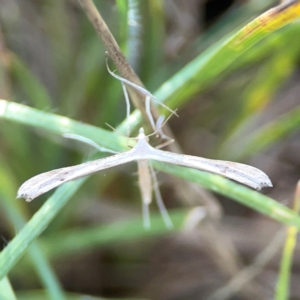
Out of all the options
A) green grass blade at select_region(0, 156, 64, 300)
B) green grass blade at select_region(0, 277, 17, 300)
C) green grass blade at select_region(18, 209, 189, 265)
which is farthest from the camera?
green grass blade at select_region(18, 209, 189, 265)

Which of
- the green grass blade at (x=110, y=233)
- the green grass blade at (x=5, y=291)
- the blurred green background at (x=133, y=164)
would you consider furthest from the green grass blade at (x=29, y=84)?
the green grass blade at (x=5, y=291)

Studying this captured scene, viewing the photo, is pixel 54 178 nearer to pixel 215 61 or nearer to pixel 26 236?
pixel 26 236

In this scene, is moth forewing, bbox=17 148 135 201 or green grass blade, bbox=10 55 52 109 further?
green grass blade, bbox=10 55 52 109

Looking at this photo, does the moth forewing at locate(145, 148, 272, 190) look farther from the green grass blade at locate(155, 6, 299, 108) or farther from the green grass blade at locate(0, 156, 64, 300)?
the green grass blade at locate(0, 156, 64, 300)

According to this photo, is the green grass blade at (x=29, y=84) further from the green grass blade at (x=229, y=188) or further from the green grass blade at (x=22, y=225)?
the green grass blade at (x=229, y=188)

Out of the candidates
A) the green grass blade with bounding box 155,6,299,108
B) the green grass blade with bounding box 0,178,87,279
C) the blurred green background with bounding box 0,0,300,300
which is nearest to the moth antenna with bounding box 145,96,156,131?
the green grass blade with bounding box 155,6,299,108
